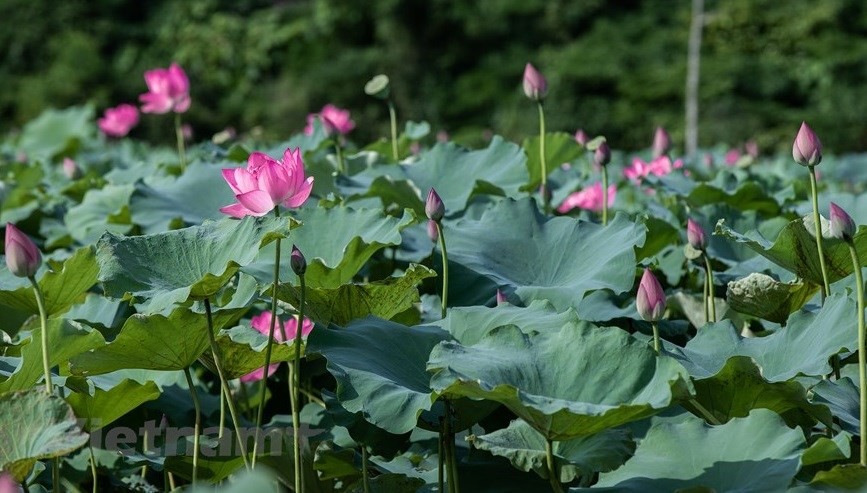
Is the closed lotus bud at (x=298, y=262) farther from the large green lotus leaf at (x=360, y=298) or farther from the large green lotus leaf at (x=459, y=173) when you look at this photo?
the large green lotus leaf at (x=459, y=173)

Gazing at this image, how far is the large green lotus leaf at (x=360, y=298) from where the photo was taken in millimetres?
1120

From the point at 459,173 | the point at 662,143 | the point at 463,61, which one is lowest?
the point at 463,61

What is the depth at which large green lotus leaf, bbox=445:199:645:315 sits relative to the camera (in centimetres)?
126

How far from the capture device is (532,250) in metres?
1.37

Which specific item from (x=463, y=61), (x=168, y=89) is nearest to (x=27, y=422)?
(x=168, y=89)

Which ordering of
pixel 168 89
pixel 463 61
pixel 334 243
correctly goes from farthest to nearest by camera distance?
1. pixel 463 61
2. pixel 168 89
3. pixel 334 243

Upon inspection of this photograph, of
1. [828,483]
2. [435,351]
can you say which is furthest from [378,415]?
[828,483]

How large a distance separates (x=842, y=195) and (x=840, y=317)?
583 mm

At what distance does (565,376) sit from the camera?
96 centimetres

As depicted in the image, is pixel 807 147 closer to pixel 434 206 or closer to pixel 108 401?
pixel 434 206

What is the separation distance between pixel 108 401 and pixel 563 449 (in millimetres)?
410

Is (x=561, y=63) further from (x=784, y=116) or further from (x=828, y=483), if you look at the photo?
(x=828, y=483)

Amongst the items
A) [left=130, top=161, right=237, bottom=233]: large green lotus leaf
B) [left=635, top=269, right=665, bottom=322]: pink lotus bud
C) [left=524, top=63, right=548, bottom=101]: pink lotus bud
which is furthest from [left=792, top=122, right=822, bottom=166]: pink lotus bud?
[left=130, top=161, right=237, bottom=233]: large green lotus leaf

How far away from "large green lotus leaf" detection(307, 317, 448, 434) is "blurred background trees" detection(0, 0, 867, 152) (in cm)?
1090
